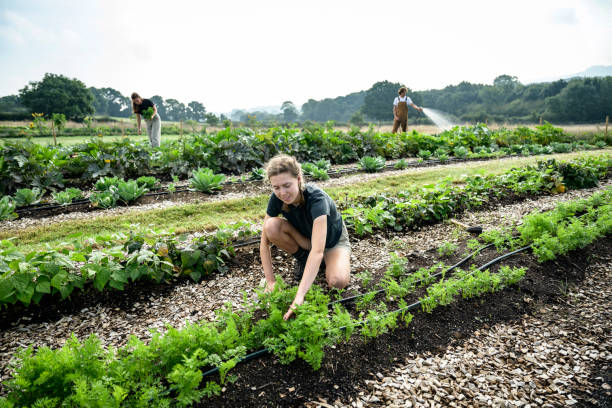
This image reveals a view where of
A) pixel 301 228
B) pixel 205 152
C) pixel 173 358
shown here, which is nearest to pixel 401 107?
pixel 205 152

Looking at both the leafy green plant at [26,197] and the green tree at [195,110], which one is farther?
the green tree at [195,110]

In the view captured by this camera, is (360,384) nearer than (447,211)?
Yes

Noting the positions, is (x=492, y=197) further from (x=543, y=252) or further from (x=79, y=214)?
(x=79, y=214)

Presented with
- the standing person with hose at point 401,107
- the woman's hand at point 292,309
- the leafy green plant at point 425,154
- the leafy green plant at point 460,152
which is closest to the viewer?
the woman's hand at point 292,309

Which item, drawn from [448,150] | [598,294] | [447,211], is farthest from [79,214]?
[448,150]

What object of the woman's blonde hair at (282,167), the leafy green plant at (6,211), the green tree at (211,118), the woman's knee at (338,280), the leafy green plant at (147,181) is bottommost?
the woman's knee at (338,280)

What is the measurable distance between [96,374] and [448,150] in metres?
11.6

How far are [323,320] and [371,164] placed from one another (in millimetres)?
6798

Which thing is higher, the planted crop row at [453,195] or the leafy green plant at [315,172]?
the leafy green plant at [315,172]

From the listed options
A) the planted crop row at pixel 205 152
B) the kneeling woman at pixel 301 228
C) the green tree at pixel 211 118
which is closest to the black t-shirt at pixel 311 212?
the kneeling woman at pixel 301 228

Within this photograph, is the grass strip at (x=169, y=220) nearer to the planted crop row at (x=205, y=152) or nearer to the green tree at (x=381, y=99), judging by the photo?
the planted crop row at (x=205, y=152)

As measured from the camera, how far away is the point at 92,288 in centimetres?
316

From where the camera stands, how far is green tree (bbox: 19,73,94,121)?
4344 centimetres

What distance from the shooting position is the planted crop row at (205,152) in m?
6.11
